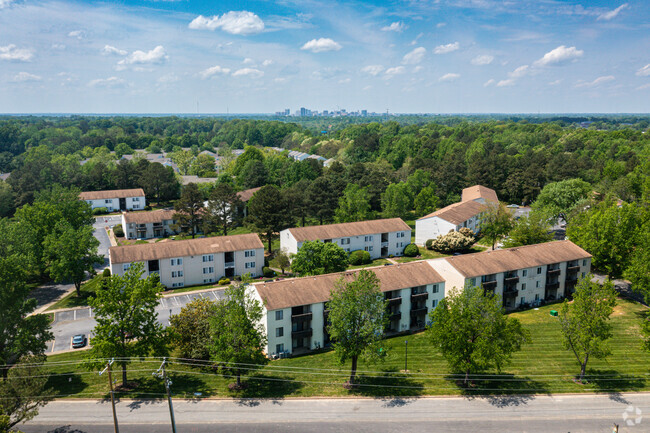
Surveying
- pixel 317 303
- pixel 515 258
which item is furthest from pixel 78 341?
pixel 515 258

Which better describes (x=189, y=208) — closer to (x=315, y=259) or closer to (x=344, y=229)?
(x=344, y=229)

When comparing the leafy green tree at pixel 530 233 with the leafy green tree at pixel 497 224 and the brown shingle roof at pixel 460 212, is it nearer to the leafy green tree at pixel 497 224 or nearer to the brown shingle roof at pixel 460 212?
the leafy green tree at pixel 497 224

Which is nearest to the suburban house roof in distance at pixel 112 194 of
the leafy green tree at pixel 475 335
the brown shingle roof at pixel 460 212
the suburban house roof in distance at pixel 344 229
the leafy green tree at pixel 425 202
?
the suburban house roof in distance at pixel 344 229

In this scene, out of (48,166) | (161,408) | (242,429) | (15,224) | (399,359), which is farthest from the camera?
(48,166)

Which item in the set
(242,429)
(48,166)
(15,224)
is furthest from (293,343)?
(48,166)

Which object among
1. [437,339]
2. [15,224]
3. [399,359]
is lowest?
[399,359]

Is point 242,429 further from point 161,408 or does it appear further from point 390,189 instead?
point 390,189
